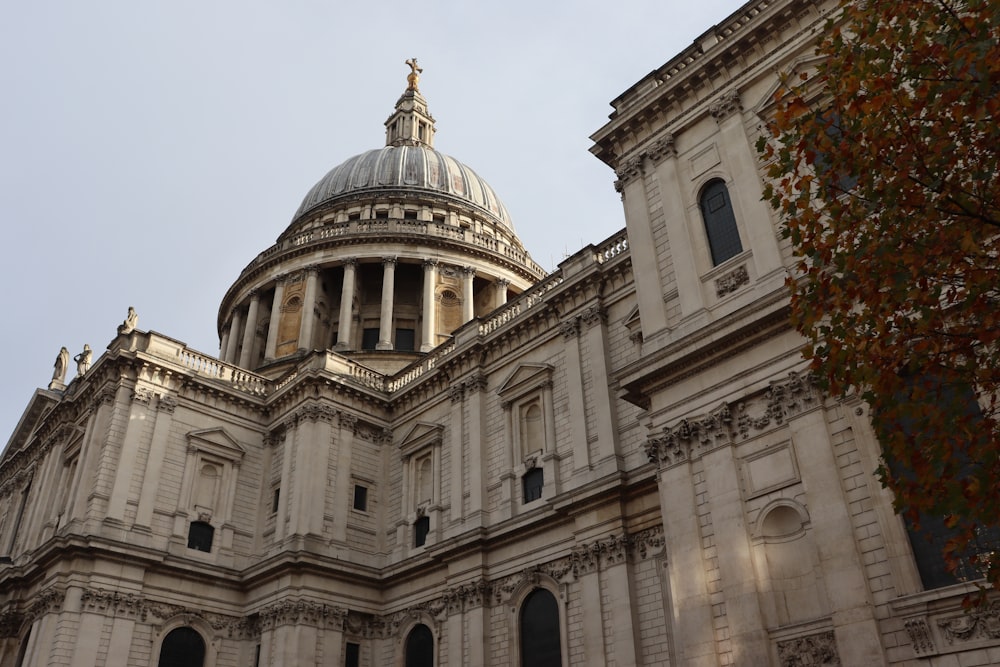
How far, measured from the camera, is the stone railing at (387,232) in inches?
1884

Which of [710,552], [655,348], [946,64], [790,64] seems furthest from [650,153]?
[946,64]

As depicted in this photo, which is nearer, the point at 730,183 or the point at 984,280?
the point at 984,280

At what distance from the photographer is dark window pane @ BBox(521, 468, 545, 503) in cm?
2612

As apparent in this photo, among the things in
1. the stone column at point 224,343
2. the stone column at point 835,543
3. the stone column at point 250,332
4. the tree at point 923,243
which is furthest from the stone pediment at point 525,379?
the stone column at point 224,343

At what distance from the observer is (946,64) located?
9.31 metres

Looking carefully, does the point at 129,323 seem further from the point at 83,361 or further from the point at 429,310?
the point at 429,310

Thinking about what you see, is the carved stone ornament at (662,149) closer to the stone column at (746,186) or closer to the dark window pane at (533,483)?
the stone column at (746,186)

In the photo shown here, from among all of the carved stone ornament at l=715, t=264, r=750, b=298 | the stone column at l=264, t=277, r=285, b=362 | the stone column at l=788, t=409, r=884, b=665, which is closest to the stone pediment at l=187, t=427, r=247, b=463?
the stone column at l=264, t=277, r=285, b=362

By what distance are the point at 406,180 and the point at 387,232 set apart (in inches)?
368

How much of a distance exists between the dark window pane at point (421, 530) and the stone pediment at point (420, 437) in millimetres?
2836

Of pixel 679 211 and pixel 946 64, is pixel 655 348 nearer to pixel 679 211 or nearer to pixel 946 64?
pixel 679 211

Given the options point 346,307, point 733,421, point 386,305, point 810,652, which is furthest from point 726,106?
point 346,307

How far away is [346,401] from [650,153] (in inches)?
657

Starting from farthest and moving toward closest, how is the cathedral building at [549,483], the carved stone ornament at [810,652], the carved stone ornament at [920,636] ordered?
the cathedral building at [549,483]
the carved stone ornament at [810,652]
the carved stone ornament at [920,636]
